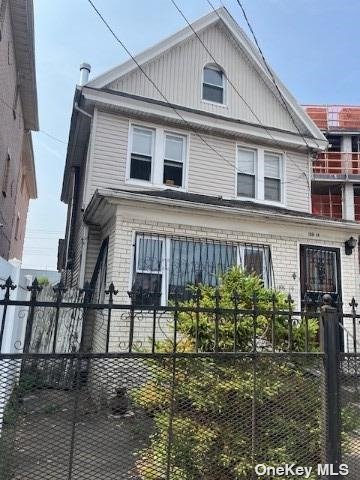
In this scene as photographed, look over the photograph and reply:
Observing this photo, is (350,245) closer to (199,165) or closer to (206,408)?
(199,165)

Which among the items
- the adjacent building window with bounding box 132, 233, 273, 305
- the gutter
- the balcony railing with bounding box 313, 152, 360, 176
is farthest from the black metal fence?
the balcony railing with bounding box 313, 152, 360, 176

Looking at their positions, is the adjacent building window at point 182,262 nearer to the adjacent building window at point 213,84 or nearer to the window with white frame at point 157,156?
the window with white frame at point 157,156

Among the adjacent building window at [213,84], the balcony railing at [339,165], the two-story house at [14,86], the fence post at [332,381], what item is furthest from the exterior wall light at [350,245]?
the balcony railing at [339,165]

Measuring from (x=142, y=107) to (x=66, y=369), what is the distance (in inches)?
312

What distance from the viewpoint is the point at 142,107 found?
9492mm

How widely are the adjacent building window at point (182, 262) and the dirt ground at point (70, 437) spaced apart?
13.1 ft

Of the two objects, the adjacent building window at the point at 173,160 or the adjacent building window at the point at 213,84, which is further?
the adjacent building window at the point at 213,84

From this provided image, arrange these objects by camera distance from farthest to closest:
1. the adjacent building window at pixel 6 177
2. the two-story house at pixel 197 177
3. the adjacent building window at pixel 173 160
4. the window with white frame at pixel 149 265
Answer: the adjacent building window at pixel 6 177 < the adjacent building window at pixel 173 160 < the two-story house at pixel 197 177 < the window with white frame at pixel 149 265

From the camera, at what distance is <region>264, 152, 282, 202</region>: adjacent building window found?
1074 cm

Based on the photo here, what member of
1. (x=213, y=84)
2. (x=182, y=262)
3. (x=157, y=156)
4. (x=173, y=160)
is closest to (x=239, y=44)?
(x=213, y=84)

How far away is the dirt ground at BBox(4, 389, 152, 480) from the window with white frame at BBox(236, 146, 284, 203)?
27.2 ft

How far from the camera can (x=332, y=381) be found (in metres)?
2.94

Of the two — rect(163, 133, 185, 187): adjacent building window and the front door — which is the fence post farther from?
rect(163, 133, 185, 187): adjacent building window

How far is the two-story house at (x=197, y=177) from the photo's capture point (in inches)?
290
